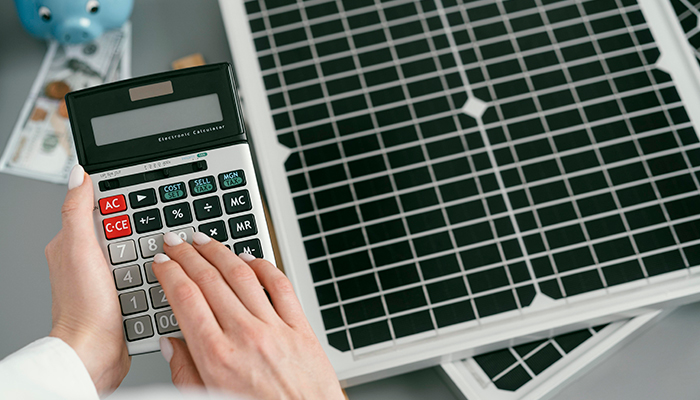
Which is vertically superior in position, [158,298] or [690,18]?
[690,18]

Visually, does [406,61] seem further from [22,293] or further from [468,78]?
[22,293]

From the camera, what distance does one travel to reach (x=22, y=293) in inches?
32.1

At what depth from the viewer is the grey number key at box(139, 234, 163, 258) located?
1.60 feet

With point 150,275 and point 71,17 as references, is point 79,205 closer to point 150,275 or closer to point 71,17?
point 150,275

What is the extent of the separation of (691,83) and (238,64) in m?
0.71

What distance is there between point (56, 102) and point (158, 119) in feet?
1.66

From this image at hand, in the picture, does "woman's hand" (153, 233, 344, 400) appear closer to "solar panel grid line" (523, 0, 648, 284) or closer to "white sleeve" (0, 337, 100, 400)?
"white sleeve" (0, 337, 100, 400)

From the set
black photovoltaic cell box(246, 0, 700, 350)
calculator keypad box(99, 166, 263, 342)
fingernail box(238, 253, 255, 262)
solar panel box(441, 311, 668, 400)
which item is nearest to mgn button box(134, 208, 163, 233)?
calculator keypad box(99, 166, 263, 342)

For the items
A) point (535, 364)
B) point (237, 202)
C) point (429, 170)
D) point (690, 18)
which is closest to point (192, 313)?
point (237, 202)

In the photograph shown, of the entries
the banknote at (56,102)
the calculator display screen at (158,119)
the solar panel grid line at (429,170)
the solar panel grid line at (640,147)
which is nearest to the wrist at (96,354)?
the calculator display screen at (158,119)

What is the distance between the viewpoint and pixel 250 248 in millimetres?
493

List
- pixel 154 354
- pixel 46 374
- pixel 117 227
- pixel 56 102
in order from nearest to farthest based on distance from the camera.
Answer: pixel 46 374 → pixel 117 227 → pixel 154 354 → pixel 56 102

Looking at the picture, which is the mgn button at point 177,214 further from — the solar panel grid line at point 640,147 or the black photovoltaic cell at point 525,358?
the solar panel grid line at point 640,147

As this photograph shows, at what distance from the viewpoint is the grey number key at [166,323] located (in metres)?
0.47
